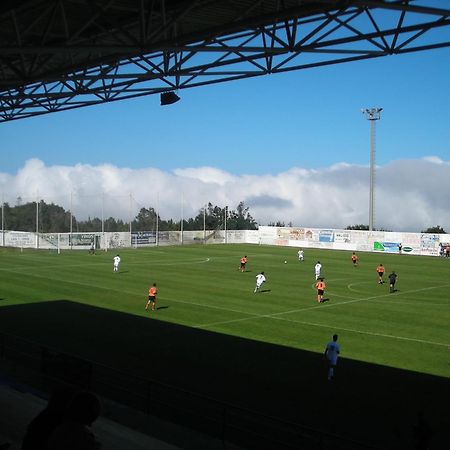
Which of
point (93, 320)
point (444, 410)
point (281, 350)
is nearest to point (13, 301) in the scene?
point (93, 320)

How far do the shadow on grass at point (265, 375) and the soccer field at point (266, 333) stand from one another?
1.5 inches

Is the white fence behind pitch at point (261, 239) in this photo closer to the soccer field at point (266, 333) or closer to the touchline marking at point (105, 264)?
the touchline marking at point (105, 264)

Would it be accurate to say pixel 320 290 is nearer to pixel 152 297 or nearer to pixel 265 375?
pixel 152 297

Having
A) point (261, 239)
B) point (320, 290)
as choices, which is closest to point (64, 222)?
point (261, 239)

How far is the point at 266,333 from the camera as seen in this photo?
22.1m

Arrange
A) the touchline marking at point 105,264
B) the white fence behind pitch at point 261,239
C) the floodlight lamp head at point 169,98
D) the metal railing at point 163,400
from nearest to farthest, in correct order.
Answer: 1. the metal railing at point 163,400
2. the floodlight lamp head at point 169,98
3. the touchline marking at point 105,264
4. the white fence behind pitch at point 261,239

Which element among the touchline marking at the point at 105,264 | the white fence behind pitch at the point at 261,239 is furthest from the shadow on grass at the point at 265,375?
the white fence behind pitch at the point at 261,239

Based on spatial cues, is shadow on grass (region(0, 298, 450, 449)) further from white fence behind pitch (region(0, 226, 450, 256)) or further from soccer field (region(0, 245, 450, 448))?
white fence behind pitch (region(0, 226, 450, 256))

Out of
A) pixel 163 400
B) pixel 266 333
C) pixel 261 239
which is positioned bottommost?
pixel 163 400

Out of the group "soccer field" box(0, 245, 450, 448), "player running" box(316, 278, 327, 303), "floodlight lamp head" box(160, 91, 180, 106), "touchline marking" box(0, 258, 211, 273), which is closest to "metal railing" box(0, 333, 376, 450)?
"soccer field" box(0, 245, 450, 448)

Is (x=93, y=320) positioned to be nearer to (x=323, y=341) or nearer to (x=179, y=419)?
(x=323, y=341)

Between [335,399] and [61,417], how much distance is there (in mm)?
11168

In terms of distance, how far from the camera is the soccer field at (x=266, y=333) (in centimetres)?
1423

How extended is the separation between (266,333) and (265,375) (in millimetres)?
5970
